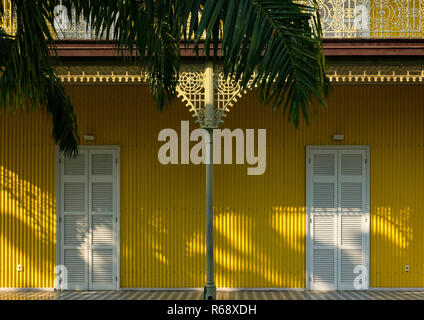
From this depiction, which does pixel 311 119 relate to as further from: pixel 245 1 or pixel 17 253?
pixel 17 253

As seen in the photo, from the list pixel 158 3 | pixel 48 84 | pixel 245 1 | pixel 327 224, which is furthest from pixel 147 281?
pixel 245 1

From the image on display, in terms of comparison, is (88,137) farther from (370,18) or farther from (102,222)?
(370,18)

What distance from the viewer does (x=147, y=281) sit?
7.61 m

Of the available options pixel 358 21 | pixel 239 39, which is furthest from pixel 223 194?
pixel 239 39

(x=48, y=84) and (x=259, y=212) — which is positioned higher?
(x=48, y=84)

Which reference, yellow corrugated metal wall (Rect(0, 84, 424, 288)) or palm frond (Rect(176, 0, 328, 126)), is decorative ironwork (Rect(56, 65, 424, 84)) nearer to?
yellow corrugated metal wall (Rect(0, 84, 424, 288))

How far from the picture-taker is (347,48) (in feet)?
20.7

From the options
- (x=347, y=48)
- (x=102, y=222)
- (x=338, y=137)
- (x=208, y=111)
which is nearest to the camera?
(x=208, y=111)

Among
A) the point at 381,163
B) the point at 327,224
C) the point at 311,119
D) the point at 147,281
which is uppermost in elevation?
the point at 311,119

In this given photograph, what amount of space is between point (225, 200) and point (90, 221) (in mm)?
2383

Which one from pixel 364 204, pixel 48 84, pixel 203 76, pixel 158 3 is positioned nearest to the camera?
pixel 158 3

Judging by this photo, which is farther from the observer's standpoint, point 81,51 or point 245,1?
point 81,51

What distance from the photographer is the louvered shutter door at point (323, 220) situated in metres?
7.57

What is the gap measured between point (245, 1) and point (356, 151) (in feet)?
17.9
